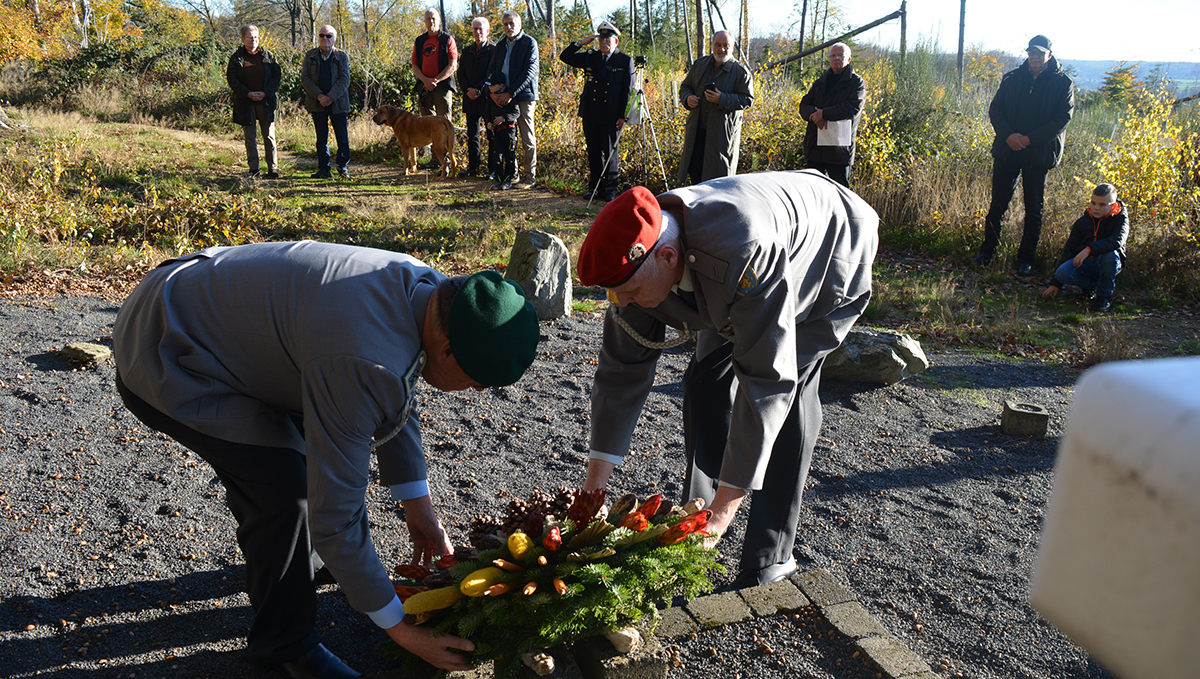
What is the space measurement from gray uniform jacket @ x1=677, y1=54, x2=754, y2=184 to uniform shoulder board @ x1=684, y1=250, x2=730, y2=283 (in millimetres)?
6584

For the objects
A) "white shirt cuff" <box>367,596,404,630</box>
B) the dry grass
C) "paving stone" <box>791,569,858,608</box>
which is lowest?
"paving stone" <box>791,569,858,608</box>

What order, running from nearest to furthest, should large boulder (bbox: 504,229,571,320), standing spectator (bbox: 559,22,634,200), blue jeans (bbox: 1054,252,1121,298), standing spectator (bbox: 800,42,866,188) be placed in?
large boulder (bbox: 504,229,571,320)
blue jeans (bbox: 1054,252,1121,298)
standing spectator (bbox: 800,42,866,188)
standing spectator (bbox: 559,22,634,200)

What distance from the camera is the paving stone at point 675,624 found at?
266 cm

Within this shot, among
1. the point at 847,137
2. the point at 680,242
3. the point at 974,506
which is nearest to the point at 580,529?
the point at 680,242

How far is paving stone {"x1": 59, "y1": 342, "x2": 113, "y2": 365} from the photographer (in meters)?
4.78

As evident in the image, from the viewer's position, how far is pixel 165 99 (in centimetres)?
1723

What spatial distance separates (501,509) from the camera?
372 cm

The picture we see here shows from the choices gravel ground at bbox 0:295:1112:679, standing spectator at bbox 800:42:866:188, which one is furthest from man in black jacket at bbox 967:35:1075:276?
gravel ground at bbox 0:295:1112:679

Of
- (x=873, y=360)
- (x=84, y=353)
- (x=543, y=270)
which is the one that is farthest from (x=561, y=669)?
(x=543, y=270)

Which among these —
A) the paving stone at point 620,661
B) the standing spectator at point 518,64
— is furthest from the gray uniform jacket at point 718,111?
the paving stone at point 620,661

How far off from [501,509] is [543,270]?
279 centimetres

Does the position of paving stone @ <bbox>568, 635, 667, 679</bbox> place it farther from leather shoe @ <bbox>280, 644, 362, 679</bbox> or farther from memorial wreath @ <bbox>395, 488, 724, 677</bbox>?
leather shoe @ <bbox>280, 644, 362, 679</bbox>

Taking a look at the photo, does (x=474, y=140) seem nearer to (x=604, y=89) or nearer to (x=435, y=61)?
(x=435, y=61)

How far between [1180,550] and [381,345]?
168 centimetres
